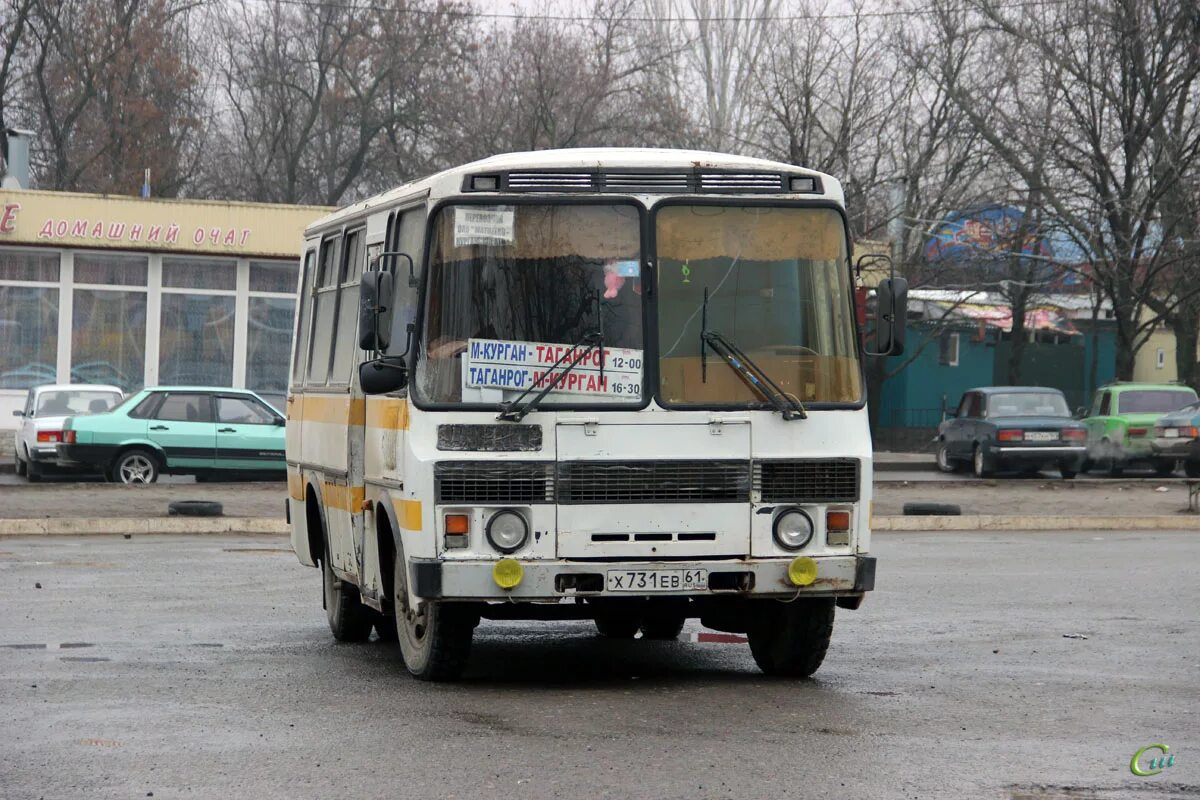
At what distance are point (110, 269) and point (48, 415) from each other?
12.5 meters

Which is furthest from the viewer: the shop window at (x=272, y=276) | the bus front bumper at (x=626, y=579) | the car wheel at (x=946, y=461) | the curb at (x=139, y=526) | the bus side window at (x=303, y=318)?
the shop window at (x=272, y=276)

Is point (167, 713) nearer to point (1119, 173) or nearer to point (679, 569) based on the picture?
point (679, 569)

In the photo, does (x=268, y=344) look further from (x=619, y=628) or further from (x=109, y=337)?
(x=619, y=628)

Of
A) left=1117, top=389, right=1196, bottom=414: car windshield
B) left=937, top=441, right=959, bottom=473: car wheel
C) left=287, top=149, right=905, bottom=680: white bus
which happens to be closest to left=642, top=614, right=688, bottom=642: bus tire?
left=287, top=149, right=905, bottom=680: white bus

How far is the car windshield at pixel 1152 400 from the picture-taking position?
33.0 metres

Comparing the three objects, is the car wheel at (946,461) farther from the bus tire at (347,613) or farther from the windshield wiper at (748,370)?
the windshield wiper at (748,370)

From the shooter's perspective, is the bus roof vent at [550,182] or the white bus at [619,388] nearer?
the white bus at [619,388]

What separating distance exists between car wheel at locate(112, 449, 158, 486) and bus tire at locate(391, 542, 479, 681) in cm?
1771

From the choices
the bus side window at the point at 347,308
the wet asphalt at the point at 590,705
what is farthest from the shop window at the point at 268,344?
the bus side window at the point at 347,308

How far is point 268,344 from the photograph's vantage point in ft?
137

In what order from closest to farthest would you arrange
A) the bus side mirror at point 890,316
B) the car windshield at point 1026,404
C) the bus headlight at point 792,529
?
the bus headlight at point 792,529 < the bus side mirror at point 890,316 < the car windshield at point 1026,404

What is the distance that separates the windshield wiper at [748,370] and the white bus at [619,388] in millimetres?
10

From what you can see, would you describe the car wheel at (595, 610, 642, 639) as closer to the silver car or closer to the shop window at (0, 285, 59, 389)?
the silver car

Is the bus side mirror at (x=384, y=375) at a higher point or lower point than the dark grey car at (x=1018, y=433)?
higher
